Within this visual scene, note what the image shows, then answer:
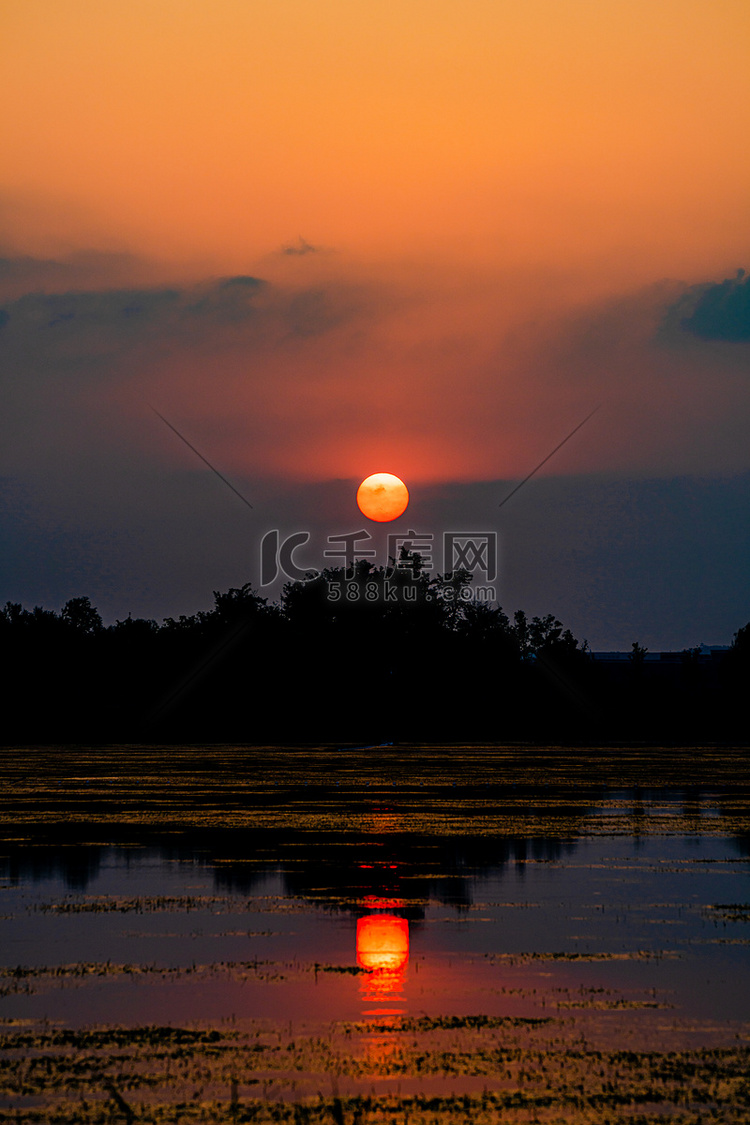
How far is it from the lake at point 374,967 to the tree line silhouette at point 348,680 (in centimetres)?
6708

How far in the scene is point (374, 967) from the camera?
43.8 feet

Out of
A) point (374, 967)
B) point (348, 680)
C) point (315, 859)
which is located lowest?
point (374, 967)

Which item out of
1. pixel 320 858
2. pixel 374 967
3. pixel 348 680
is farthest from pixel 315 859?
pixel 348 680

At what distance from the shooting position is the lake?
30.9ft

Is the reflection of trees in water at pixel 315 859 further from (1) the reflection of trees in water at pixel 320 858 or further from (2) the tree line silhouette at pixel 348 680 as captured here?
(2) the tree line silhouette at pixel 348 680

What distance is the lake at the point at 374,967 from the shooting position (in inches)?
371

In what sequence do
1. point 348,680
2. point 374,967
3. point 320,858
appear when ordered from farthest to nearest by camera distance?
1. point 348,680
2. point 320,858
3. point 374,967

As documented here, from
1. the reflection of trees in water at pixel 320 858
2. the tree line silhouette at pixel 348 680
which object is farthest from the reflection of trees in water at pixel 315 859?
the tree line silhouette at pixel 348 680

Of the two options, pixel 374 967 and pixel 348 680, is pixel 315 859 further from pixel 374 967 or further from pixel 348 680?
pixel 348 680

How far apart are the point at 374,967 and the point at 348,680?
12066 cm

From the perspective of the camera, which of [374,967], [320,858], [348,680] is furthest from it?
[348,680]

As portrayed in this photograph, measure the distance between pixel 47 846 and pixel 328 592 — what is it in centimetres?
12879

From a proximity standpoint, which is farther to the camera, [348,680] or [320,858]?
[348,680]

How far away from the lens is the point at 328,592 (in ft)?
497
